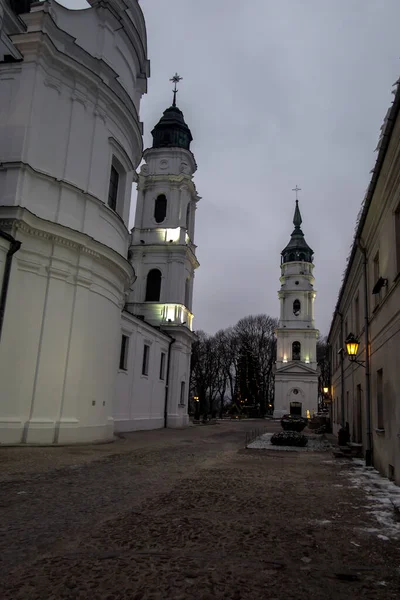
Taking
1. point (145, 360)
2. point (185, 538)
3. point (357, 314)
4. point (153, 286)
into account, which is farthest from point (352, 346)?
point (153, 286)

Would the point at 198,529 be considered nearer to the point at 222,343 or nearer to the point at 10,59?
the point at 10,59

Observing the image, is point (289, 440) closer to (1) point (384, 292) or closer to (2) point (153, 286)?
(1) point (384, 292)

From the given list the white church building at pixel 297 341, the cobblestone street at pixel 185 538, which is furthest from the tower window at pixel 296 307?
the cobblestone street at pixel 185 538

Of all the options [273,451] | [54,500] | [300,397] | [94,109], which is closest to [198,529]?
[54,500]

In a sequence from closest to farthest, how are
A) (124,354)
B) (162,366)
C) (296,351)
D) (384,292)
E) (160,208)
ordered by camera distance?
(384,292), (124,354), (162,366), (160,208), (296,351)

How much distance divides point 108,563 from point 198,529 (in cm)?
151

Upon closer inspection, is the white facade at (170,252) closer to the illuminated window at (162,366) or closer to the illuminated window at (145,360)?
the illuminated window at (162,366)

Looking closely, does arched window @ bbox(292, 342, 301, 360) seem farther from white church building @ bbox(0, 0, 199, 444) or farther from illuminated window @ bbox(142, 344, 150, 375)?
white church building @ bbox(0, 0, 199, 444)

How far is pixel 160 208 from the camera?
124 ft

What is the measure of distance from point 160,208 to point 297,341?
37.1 metres

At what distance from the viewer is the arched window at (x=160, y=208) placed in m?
37.4

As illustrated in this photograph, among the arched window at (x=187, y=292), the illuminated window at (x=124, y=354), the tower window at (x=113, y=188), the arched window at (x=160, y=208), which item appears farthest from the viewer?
the arched window at (x=187, y=292)

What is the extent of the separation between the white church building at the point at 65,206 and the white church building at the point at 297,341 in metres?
50.1

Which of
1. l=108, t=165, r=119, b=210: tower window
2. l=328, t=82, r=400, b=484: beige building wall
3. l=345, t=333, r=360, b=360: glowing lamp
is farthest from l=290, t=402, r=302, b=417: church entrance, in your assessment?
l=345, t=333, r=360, b=360: glowing lamp
